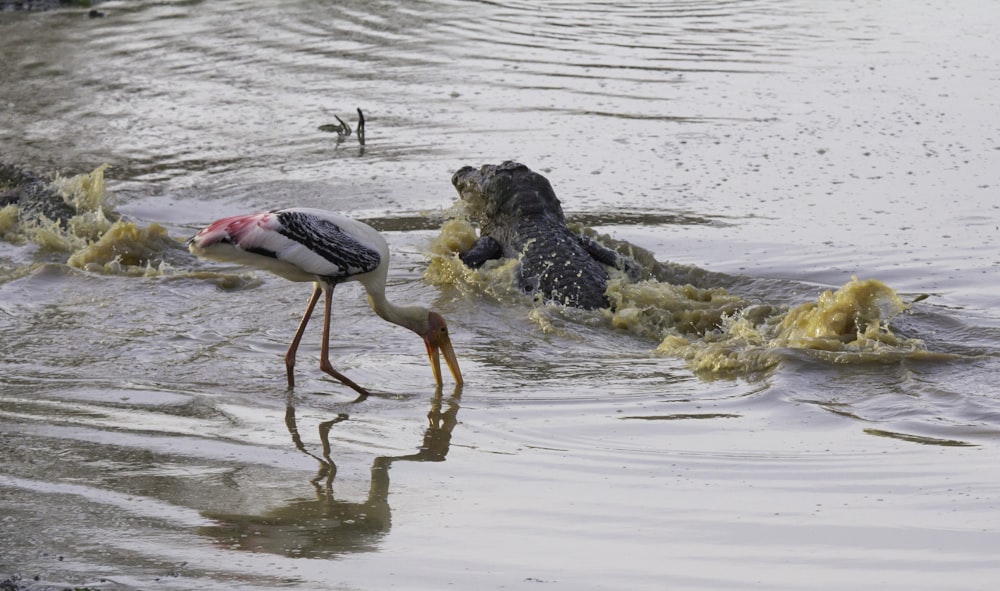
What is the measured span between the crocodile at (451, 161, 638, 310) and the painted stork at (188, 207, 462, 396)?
183 centimetres

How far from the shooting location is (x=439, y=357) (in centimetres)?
651

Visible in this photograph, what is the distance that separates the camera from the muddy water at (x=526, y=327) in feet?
13.9

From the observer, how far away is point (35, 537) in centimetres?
408

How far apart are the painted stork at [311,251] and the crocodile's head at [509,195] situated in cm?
275

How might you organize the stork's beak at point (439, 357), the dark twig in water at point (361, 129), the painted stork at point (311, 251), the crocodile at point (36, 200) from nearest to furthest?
1. the painted stork at point (311, 251)
2. the stork's beak at point (439, 357)
3. the crocodile at point (36, 200)
4. the dark twig in water at point (361, 129)

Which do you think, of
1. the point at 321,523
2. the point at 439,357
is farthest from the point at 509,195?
the point at 321,523

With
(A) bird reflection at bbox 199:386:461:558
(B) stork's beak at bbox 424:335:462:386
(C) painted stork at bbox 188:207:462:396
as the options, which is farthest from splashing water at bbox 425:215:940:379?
(A) bird reflection at bbox 199:386:461:558

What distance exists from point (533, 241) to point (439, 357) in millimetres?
2399

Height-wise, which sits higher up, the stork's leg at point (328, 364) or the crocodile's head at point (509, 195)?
the crocodile's head at point (509, 195)

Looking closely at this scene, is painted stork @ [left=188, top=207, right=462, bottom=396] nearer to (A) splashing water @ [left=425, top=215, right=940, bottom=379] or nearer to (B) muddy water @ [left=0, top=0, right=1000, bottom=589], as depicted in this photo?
(B) muddy water @ [left=0, top=0, right=1000, bottom=589]

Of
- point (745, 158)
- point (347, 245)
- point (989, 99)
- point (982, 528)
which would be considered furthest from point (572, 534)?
point (989, 99)

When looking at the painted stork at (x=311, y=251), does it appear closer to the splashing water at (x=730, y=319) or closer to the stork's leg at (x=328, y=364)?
the stork's leg at (x=328, y=364)

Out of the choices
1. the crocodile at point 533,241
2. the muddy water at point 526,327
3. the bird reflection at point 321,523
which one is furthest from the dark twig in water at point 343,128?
the bird reflection at point 321,523

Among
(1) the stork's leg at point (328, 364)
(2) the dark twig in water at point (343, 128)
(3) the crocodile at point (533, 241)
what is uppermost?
(2) the dark twig in water at point (343, 128)
